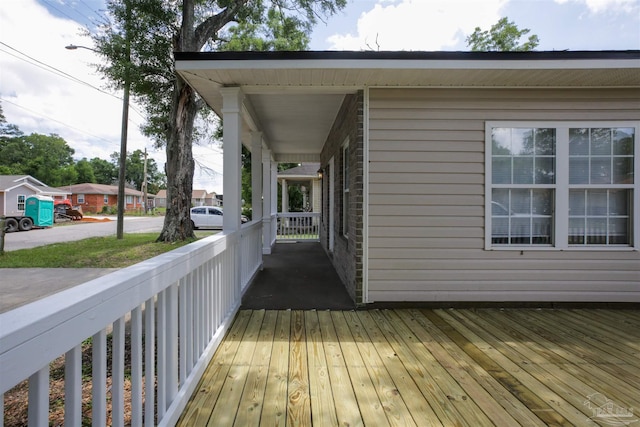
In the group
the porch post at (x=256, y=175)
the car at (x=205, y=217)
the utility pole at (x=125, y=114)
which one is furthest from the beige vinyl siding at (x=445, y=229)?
the car at (x=205, y=217)

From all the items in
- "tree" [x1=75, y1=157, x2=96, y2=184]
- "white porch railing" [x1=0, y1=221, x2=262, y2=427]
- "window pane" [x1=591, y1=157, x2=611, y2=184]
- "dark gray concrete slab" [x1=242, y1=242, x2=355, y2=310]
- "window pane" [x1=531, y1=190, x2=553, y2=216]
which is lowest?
"dark gray concrete slab" [x1=242, y1=242, x2=355, y2=310]

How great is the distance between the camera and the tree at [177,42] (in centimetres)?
857

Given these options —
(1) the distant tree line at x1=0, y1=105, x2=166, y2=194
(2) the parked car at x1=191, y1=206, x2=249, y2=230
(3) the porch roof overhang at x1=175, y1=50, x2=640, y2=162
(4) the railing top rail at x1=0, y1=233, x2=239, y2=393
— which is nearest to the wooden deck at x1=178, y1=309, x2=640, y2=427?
(4) the railing top rail at x1=0, y1=233, x2=239, y2=393

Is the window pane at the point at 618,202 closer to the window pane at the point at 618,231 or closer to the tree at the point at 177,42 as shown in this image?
the window pane at the point at 618,231

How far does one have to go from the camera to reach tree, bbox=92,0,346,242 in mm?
8570

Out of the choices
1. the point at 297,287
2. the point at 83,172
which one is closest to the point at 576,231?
the point at 297,287

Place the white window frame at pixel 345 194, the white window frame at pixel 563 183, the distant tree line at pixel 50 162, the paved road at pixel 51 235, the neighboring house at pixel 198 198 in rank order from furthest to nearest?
the neighboring house at pixel 198 198
the distant tree line at pixel 50 162
the paved road at pixel 51 235
the white window frame at pixel 345 194
the white window frame at pixel 563 183

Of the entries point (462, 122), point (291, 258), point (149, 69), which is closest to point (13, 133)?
point (149, 69)

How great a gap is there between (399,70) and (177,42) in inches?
316

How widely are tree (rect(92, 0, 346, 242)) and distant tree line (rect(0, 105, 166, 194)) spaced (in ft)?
80.8

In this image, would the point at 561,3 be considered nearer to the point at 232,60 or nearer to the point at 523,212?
the point at 523,212

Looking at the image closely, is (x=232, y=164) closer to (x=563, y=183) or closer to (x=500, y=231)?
(x=500, y=231)

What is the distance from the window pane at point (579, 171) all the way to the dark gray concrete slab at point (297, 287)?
2928 mm

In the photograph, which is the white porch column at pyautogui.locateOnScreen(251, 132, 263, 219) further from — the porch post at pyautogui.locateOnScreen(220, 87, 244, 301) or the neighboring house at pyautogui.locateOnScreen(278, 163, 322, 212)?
the neighboring house at pyautogui.locateOnScreen(278, 163, 322, 212)
